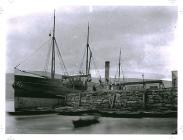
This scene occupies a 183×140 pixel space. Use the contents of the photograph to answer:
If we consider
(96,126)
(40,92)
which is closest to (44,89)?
(40,92)

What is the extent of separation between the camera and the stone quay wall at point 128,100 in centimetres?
512

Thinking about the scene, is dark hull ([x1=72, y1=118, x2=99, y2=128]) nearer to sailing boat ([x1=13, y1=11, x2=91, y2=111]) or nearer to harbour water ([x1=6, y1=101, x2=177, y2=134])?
harbour water ([x1=6, y1=101, x2=177, y2=134])

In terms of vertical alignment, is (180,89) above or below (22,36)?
below

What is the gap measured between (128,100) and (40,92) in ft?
7.08

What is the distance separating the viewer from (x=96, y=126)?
4.52 m

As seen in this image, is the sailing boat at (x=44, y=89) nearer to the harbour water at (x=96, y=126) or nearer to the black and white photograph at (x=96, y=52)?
the black and white photograph at (x=96, y=52)

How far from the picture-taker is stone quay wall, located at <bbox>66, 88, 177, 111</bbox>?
5.12 meters

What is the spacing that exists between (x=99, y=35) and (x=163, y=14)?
3.74 feet

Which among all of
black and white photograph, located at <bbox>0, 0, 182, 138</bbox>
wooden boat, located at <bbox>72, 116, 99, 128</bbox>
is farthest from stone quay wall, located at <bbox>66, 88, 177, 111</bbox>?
wooden boat, located at <bbox>72, 116, 99, 128</bbox>

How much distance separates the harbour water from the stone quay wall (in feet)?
1.48
